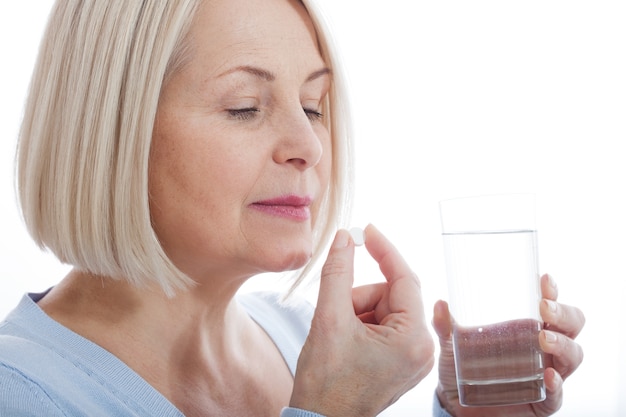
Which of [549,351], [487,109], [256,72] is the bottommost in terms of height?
[549,351]

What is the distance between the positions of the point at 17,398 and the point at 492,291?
743mm

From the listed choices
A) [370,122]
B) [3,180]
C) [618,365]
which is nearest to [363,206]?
[370,122]

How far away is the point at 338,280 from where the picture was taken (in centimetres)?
134

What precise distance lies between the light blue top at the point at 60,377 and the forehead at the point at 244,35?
53 cm

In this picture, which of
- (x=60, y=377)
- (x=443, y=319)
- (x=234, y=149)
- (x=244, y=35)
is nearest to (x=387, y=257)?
(x=443, y=319)

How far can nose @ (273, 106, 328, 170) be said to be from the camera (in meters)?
1.38

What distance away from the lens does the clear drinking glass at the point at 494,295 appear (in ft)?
4.02

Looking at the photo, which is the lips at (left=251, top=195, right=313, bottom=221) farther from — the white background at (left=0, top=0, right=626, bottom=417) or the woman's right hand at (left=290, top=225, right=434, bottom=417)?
the white background at (left=0, top=0, right=626, bottom=417)

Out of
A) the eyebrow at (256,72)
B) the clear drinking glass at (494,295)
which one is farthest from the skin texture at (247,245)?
the clear drinking glass at (494,295)

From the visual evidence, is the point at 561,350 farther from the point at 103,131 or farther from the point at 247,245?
the point at 103,131

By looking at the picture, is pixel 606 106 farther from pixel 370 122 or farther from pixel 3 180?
pixel 3 180

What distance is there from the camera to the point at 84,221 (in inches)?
53.1

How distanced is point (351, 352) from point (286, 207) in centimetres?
29

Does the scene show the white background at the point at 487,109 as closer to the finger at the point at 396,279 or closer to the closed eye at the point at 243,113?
the finger at the point at 396,279
